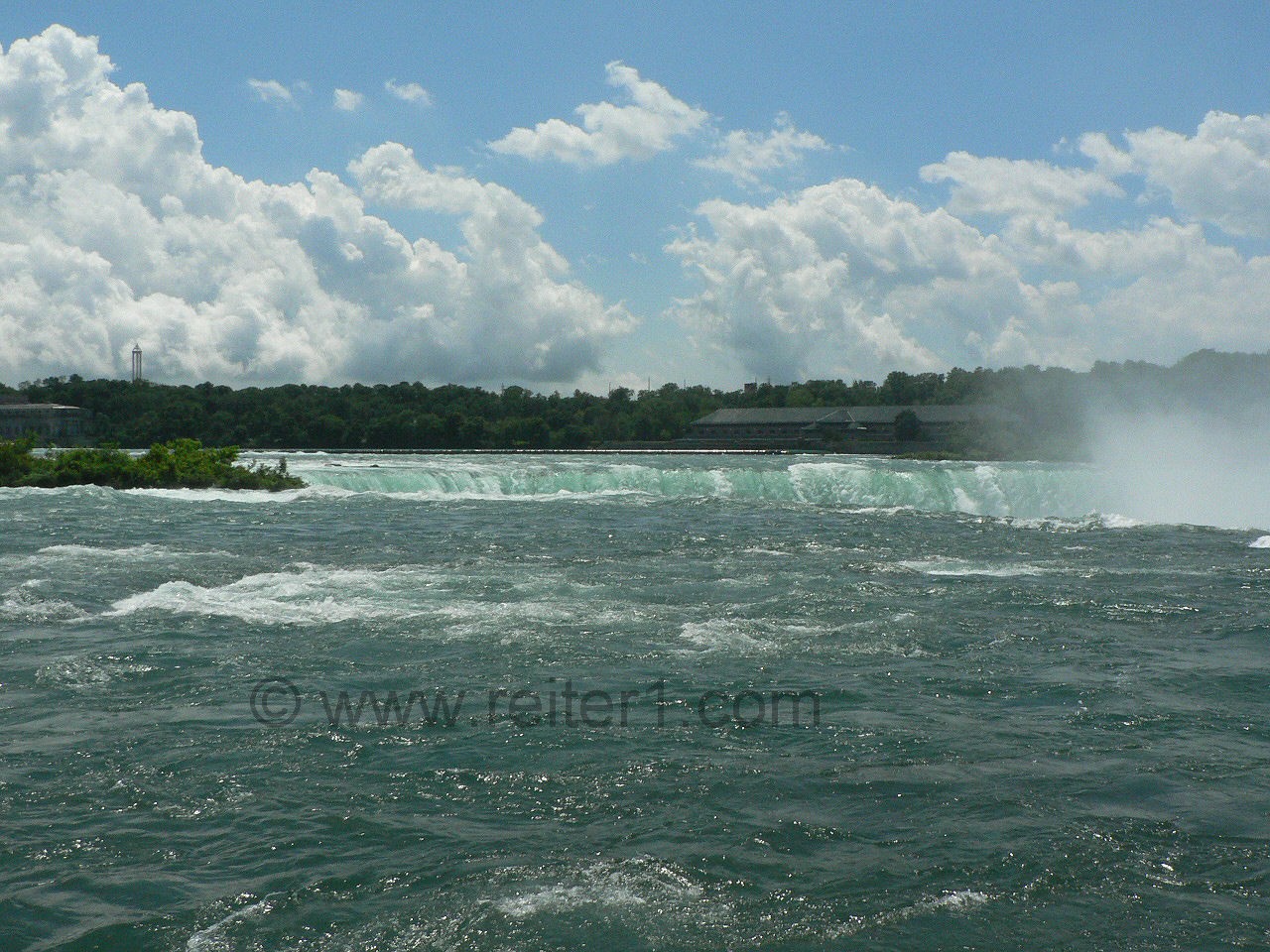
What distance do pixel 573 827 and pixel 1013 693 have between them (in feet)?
15.4

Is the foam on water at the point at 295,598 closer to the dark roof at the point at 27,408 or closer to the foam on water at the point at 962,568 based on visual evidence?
the foam on water at the point at 962,568

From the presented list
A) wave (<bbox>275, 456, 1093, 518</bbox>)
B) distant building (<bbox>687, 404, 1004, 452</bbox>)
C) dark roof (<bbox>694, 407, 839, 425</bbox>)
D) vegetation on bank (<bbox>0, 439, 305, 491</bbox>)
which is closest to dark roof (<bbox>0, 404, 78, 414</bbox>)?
distant building (<bbox>687, 404, 1004, 452</bbox>)

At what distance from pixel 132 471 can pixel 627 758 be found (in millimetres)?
27448

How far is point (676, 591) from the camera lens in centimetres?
1456

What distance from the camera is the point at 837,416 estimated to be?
8744cm

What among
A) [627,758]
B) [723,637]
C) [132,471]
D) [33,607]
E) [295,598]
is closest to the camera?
[627,758]

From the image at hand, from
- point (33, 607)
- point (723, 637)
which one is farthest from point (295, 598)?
point (723, 637)

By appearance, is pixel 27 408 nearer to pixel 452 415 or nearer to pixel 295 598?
pixel 452 415

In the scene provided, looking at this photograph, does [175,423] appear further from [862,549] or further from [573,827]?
[573,827]

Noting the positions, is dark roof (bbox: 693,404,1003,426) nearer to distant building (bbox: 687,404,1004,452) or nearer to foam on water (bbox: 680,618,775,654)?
distant building (bbox: 687,404,1004,452)

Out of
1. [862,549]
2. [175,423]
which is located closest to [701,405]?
[175,423]

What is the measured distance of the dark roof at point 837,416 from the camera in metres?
80.8

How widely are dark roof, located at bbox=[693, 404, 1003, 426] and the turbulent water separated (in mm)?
66345

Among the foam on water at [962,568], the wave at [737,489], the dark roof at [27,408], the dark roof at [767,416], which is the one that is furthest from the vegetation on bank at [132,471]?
the dark roof at [27,408]
